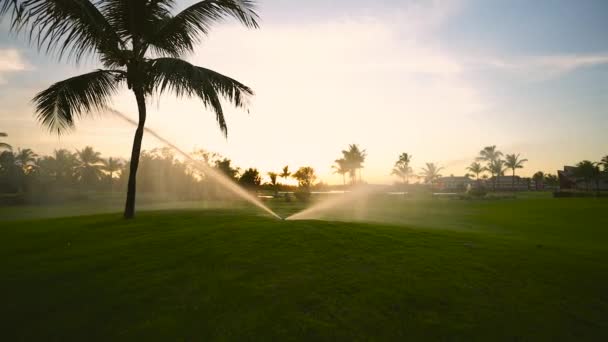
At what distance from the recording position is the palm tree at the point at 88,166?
76.7 meters

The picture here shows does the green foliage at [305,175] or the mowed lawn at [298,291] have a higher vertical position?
the green foliage at [305,175]

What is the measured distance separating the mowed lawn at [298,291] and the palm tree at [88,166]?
85.3 m

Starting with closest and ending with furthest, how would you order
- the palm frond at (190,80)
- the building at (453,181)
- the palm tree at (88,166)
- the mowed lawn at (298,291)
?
the mowed lawn at (298,291)
the palm frond at (190,80)
the palm tree at (88,166)
the building at (453,181)

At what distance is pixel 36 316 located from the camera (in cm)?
378

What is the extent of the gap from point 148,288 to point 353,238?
454 cm

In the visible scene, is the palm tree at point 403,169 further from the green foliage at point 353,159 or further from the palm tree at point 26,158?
the palm tree at point 26,158

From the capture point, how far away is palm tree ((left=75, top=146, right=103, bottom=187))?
252ft

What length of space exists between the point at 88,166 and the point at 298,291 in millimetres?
96612

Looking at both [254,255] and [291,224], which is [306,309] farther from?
[291,224]

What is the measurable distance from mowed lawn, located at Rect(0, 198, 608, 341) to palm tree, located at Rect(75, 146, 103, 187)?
85.3 m

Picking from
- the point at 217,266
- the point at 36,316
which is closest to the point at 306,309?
the point at 217,266

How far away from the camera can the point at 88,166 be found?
81.2m

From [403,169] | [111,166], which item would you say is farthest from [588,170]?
[111,166]

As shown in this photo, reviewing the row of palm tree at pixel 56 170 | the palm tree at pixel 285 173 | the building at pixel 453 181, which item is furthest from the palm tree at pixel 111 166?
the building at pixel 453 181
